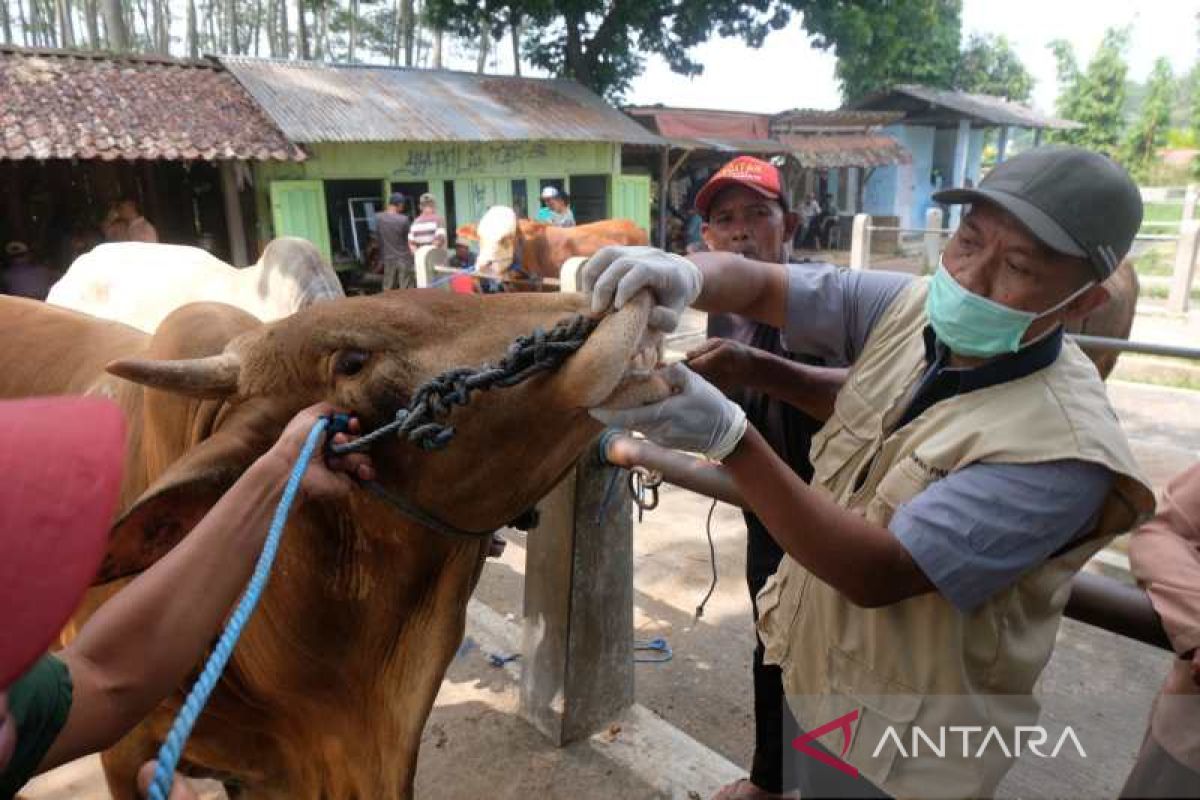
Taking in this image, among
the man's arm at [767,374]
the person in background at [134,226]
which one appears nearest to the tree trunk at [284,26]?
the person in background at [134,226]

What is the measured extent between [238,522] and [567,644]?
2.18m

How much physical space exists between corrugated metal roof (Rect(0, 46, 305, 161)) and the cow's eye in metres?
11.5

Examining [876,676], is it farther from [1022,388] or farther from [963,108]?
[963,108]

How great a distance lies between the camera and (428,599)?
212cm

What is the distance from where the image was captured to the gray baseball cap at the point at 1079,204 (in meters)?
1.59

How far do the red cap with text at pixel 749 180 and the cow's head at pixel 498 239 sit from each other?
8.36m

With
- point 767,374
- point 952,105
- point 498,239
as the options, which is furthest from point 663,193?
point 767,374

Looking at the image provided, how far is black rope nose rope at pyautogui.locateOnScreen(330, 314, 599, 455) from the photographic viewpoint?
160 cm

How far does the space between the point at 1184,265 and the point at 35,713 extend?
542 inches

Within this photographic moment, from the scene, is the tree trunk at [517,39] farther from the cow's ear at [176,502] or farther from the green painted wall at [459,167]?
the cow's ear at [176,502]

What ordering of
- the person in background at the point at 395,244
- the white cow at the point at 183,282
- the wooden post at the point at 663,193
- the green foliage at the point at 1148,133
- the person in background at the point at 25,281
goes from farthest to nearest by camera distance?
the green foliage at the point at 1148,133, the wooden post at the point at 663,193, the person in background at the point at 395,244, the person in background at the point at 25,281, the white cow at the point at 183,282

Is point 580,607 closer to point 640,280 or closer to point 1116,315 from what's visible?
point 640,280

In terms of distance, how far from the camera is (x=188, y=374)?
72.4 inches

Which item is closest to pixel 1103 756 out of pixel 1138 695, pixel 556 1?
pixel 1138 695
